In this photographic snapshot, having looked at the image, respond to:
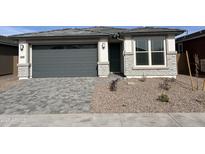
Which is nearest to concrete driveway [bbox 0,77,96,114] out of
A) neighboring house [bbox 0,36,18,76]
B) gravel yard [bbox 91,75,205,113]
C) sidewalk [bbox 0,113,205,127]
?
gravel yard [bbox 91,75,205,113]

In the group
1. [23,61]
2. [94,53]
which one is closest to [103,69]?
[94,53]

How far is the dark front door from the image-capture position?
16.6 metres

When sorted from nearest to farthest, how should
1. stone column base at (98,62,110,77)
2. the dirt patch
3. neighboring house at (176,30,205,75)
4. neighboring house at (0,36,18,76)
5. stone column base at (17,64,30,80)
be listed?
the dirt patch < stone column base at (98,62,110,77) < stone column base at (17,64,30,80) < neighboring house at (176,30,205,75) < neighboring house at (0,36,18,76)

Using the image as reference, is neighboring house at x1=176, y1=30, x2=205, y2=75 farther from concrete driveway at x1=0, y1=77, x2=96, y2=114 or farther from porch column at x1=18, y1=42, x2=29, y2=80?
porch column at x1=18, y1=42, x2=29, y2=80

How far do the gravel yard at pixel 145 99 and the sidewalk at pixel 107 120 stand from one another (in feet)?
2.01

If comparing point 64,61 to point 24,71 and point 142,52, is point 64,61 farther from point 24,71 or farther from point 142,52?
point 142,52

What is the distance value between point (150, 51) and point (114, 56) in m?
4.02

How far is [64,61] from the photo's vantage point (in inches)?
594

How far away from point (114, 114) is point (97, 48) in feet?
29.0

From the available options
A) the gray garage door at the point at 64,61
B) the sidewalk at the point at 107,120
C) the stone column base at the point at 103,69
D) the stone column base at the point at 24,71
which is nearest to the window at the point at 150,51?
the stone column base at the point at 103,69

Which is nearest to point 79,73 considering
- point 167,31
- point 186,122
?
point 167,31

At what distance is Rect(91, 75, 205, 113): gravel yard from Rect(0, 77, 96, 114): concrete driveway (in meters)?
0.65

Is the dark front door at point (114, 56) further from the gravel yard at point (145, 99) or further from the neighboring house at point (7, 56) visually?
the neighboring house at point (7, 56)
